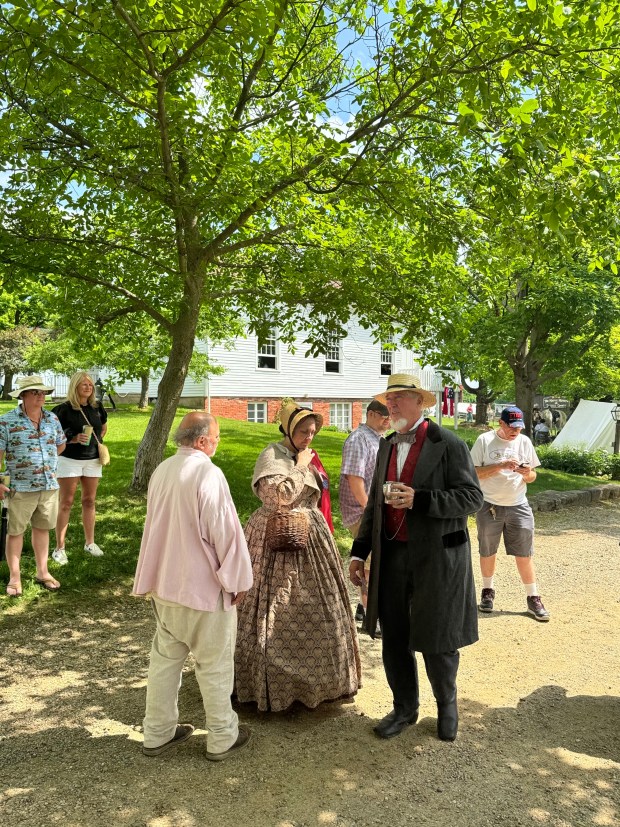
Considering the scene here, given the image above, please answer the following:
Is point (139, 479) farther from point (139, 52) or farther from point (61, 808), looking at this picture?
point (61, 808)

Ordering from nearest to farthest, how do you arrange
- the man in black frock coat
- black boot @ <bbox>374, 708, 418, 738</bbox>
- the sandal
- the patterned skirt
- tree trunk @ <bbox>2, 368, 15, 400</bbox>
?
the man in black frock coat, black boot @ <bbox>374, 708, 418, 738</bbox>, the patterned skirt, the sandal, tree trunk @ <bbox>2, 368, 15, 400</bbox>

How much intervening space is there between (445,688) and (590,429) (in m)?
18.1

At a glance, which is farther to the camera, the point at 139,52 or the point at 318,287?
the point at 318,287

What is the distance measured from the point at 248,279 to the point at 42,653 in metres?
7.21

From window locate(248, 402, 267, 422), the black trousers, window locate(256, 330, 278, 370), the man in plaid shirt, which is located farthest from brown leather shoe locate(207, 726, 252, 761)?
window locate(256, 330, 278, 370)

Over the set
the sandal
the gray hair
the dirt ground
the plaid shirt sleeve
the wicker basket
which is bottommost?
the dirt ground

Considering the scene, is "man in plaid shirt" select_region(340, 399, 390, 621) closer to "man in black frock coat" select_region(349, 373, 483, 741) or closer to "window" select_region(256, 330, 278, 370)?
"man in black frock coat" select_region(349, 373, 483, 741)

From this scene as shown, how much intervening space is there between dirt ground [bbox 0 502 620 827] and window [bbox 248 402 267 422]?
2015cm

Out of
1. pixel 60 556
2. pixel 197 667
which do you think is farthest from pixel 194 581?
pixel 60 556

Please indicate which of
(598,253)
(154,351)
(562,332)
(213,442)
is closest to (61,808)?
(213,442)

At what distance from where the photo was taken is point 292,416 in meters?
4.39

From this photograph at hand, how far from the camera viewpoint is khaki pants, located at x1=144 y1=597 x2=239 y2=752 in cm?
351

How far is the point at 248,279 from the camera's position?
10852mm

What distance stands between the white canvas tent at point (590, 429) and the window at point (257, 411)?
1134 cm
